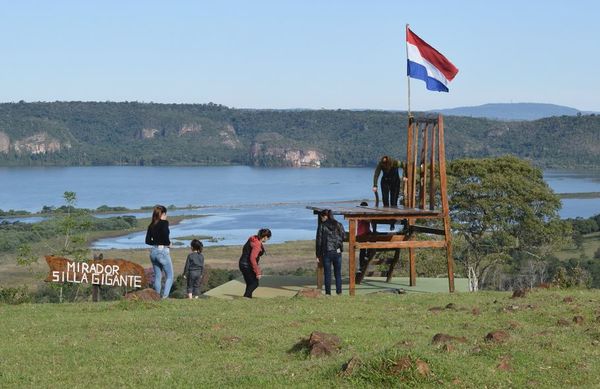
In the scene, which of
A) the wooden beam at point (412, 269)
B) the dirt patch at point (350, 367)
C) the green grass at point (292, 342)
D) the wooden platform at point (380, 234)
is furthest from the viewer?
the wooden beam at point (412, 269)

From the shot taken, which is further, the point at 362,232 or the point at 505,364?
the point at 362,232

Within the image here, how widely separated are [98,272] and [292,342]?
5.96 metres

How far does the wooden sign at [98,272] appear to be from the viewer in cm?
1543

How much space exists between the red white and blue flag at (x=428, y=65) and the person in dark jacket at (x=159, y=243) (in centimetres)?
479

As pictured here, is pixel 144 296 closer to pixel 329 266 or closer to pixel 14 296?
pixel 329 266

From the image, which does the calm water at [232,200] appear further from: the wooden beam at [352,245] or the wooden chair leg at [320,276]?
the wooden beam at [352,245]

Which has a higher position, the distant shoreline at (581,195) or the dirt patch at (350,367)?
the dirt patch at (350,367)

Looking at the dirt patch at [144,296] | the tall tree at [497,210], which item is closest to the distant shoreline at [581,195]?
the tall tree at [497,210]

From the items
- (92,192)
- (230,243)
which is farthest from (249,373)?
(92,192)

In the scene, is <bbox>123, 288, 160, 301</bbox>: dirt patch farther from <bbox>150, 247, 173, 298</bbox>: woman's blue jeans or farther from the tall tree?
the tall tree

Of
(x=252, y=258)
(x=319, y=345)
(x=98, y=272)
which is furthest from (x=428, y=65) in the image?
(x=319, y=345)

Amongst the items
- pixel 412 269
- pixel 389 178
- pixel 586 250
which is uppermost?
pixel 389 178

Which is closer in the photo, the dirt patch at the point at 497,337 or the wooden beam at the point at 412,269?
the dirt patch at the point at 497,337

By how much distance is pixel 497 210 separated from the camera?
131ft
